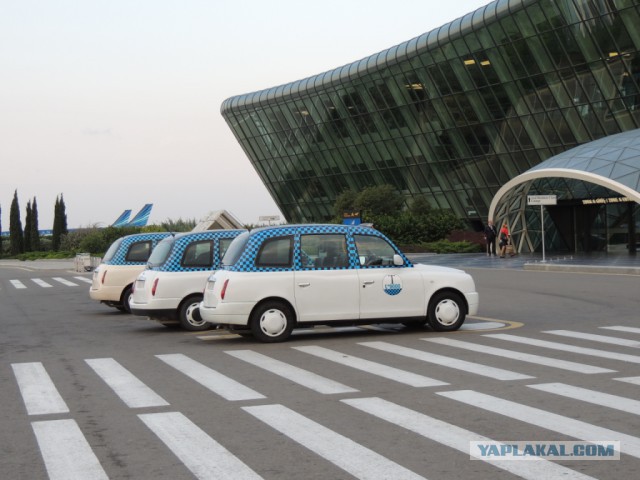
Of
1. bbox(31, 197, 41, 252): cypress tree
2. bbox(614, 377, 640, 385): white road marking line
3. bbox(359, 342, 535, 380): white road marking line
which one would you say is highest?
bbox(31, 197, 41, 252): cypress tree

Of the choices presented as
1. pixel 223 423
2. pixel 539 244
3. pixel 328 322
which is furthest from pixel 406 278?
pixel 539 244

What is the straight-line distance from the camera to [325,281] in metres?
13.5

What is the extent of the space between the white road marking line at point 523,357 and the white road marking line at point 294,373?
2.60 m

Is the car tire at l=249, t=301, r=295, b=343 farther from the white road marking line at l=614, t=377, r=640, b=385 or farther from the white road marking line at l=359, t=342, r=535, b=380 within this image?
the white road marking line at l=614, t=377, r=640, b=385

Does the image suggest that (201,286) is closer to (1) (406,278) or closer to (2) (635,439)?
(1) (406,278)

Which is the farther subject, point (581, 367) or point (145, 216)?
point (145, 216)

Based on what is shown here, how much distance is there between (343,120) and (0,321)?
49785mm

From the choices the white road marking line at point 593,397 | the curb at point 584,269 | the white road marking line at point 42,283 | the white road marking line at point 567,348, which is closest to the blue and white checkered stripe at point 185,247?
the white road marking line at point 567,348

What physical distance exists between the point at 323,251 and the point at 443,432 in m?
6.88

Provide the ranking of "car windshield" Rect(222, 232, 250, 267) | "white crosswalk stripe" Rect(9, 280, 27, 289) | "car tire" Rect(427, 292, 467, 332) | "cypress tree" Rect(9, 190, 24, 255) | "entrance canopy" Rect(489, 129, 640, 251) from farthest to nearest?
"cypress tree" Rect(9, 190, 24, 255)
"entrance canopy" Rect(489, 129, 640, 251)
"white crosswalk stripe" Rect(9, 280, 27, 289)
"car tire" Rect(427, 292, 467, 332)
"car windshield" Rect(222, 232, 250, 267)

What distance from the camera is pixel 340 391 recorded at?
907cm

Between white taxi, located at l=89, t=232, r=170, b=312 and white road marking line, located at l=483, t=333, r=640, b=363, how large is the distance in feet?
28.2

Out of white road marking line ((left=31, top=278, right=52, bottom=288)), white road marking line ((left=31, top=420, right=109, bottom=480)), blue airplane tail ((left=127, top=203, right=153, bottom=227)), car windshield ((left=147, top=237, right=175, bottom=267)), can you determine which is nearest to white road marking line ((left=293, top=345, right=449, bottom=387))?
white road marking line ((left=31, top=420, right=109, bottom=480))

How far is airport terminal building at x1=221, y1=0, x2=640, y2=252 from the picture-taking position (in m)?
44.5
